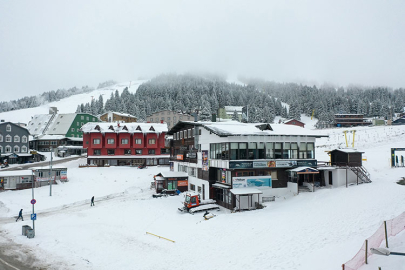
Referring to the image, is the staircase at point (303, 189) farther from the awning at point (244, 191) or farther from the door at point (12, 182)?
the door at point (12, 182)

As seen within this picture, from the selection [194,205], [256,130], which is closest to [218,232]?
[194,205]

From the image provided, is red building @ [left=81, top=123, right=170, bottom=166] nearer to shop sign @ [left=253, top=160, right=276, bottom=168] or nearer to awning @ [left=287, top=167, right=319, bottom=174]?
shop sign @ [left=253, top=160, right=276, bottom=168]

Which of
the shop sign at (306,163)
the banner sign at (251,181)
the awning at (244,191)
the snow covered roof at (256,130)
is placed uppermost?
the snow covered roof at (256,130)

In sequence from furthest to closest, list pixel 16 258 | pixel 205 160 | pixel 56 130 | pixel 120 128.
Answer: pixel 56 130 < pixel 120 128 < pixel 205 160 < pixel 16 258

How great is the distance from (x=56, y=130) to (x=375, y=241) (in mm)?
110272

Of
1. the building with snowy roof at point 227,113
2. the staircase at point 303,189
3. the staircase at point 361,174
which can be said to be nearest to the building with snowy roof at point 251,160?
the staircase at point 303,189

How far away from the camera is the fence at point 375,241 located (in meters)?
14.3

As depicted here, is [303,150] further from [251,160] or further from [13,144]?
[13,144]

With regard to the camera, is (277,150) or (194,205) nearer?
(194,205)

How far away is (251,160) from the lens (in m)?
35.5

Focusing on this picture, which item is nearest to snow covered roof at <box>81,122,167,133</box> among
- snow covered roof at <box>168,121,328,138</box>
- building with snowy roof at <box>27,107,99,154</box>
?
building with snowy roof at <box>27,107,99,154</box>

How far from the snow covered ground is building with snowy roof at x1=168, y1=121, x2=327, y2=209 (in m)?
2.54

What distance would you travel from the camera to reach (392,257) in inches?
559

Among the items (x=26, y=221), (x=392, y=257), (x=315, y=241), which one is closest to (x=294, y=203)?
(x=315, y=241)
